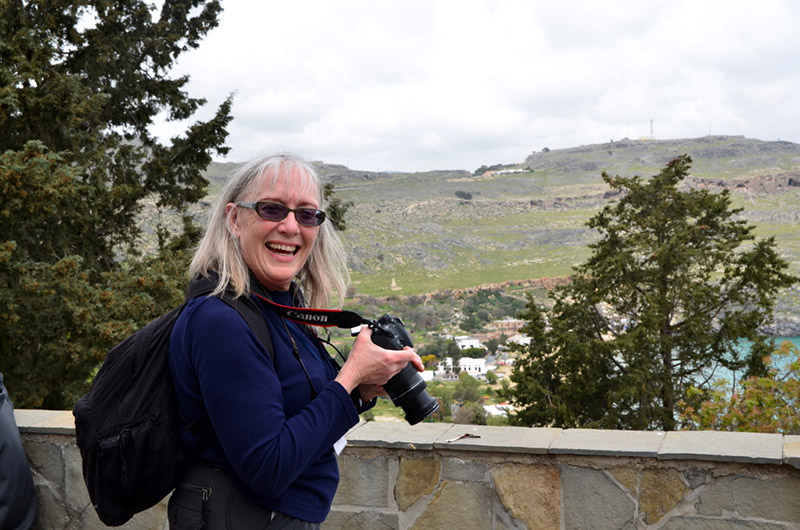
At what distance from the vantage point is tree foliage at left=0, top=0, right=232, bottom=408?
30.8ft

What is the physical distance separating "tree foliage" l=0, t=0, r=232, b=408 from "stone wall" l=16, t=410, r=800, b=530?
24.0 feet

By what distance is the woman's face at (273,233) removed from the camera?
144cm

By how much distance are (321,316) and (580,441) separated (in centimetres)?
138

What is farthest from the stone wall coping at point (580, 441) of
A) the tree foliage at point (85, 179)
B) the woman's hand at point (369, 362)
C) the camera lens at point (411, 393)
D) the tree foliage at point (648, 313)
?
the tree foliage at point (648, 313)

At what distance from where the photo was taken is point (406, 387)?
1481mm

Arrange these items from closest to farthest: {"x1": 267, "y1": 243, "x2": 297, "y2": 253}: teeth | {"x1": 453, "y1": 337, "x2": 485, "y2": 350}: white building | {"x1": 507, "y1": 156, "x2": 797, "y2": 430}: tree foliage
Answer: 1. {"x1": 267, "y1": 243, "x2": 297, "y2": 253}: teeth
2. {"x1": 507, "y1": 156, "x2": 797, "y2": 430}: tree foliage
3. {"x1": 453, "y1": 337, "x2": 485, "y2": 350}: white building

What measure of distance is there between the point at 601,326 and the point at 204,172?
1309cm

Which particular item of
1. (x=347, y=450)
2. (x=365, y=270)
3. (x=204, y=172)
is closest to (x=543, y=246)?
(x=365, y=270)

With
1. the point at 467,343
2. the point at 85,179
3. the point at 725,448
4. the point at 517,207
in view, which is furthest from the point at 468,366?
the point at 517,207

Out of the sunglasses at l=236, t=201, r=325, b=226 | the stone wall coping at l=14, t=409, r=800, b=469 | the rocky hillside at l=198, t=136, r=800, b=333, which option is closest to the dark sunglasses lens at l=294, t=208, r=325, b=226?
the sunglasses at l=236, t=201, r=325, b=226

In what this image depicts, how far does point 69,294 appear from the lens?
9.69 metres

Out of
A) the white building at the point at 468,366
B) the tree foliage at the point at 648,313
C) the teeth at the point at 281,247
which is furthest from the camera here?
the white building at the point at 468,366

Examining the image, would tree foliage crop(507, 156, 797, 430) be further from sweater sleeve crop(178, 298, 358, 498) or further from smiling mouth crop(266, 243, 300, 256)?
sweater sleeve crop(178, 298, 358, 498)

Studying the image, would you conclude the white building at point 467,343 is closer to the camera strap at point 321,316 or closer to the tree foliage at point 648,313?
the tree foliage at point 648,313
